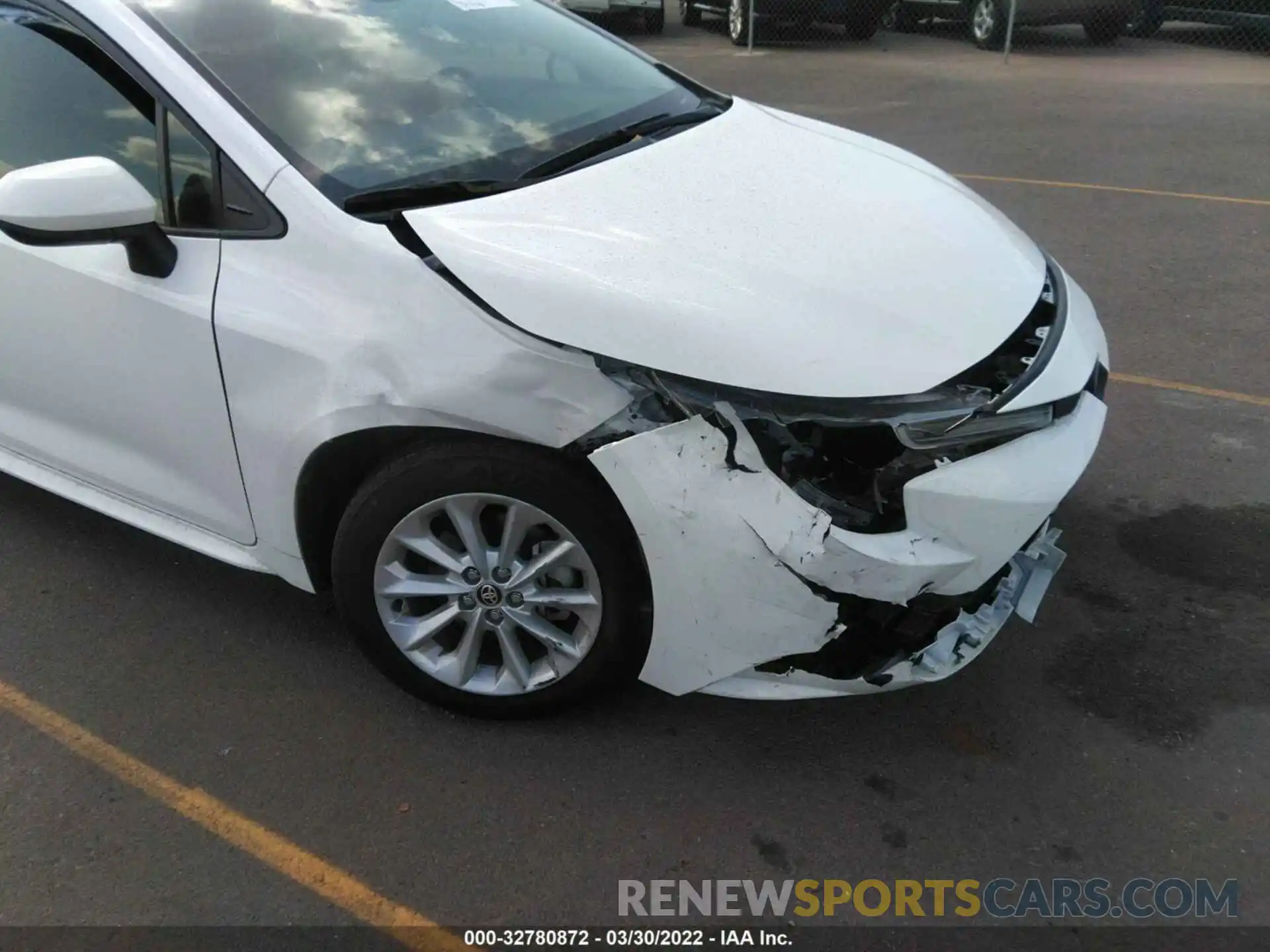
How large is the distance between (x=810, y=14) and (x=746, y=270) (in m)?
12.6

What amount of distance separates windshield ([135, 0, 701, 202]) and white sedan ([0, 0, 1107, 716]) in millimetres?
13

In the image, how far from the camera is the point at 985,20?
13.0 meters

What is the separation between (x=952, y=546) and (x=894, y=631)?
264mm

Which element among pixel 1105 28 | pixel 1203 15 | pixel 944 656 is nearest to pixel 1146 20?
pixel 1105 28

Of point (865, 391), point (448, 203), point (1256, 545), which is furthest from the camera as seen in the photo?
point (1256, 545)

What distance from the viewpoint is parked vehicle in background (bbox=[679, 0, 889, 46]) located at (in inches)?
531

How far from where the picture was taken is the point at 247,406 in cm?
259

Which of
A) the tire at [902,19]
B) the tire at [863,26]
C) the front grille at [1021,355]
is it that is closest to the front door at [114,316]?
the front grille at [1021,355]

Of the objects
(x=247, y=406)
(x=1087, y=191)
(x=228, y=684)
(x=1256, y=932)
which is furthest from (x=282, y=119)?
(x=1087, y=191)

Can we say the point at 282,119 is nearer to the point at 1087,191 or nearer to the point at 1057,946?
the point at 1057,946

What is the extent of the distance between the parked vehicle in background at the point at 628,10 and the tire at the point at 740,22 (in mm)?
1047

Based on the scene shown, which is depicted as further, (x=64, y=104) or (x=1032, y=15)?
(x=1032, y=15)

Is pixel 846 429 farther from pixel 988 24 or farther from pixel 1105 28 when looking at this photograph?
pixel 1105 28

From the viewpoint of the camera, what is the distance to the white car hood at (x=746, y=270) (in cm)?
225
